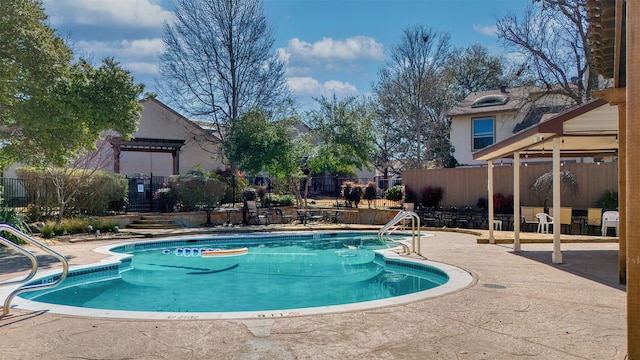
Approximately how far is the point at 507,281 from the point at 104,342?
18.7 feet

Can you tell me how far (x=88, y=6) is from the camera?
15508 mm

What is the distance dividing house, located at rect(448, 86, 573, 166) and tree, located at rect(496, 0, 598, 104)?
1447 mm

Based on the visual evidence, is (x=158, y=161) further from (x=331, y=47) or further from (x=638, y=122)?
(x=638, y=122)

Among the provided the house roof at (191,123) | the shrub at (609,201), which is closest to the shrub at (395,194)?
the shrub at (609,201)

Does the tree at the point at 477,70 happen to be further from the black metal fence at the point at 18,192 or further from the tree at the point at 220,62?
the black metal fence at the point at 18,192

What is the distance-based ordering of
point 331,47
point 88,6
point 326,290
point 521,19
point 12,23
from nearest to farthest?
1. point 326,290
2. point 12,23
3. point 88,6
4. point 521,19
5. point 331,47

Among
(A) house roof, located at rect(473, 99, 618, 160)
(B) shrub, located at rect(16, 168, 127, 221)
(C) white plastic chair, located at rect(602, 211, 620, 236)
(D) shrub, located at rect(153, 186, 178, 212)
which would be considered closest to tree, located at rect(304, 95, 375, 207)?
(D) shrub, located at rect(153, 186, 178, 212)

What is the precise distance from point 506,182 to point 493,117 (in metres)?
7.00

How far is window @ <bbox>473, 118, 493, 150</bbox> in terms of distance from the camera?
24.4 meters

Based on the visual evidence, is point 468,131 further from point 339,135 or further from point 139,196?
point 139,196

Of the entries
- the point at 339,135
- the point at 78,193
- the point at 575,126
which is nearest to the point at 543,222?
the point at 575,126

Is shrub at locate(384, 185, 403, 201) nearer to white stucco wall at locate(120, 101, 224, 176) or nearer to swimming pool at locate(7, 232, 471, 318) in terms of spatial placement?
swimming pool at locate(7, 232, 471, 318)

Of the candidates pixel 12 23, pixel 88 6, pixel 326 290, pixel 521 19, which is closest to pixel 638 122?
pixel 326 290

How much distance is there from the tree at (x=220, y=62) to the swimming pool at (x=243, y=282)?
13.2 meters
